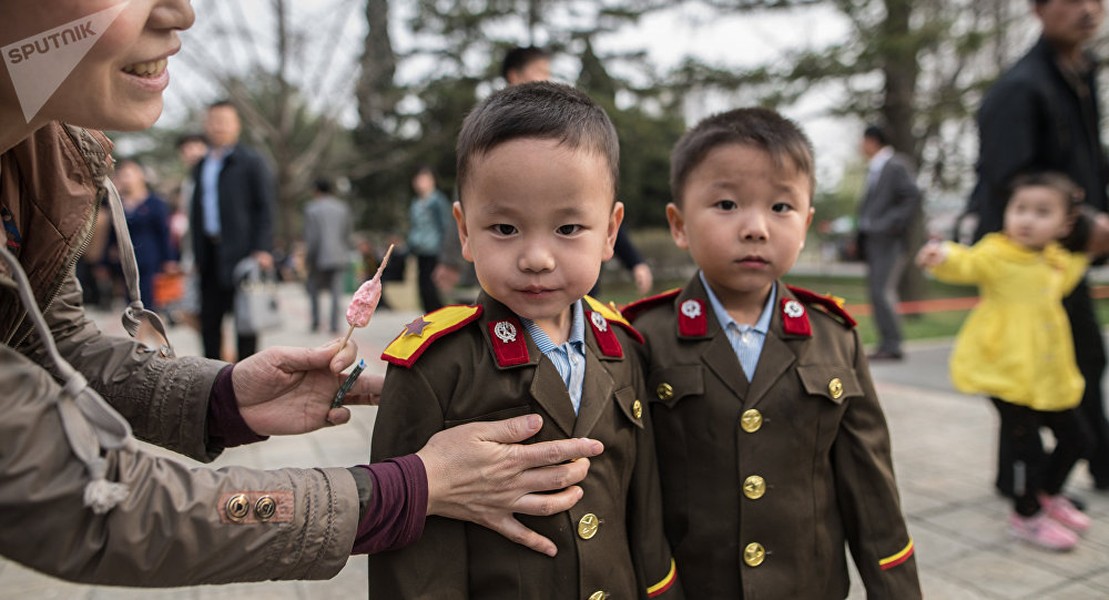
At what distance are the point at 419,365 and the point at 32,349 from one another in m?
0.87

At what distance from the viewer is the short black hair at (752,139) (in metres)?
1.68

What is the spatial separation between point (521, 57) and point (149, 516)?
299cm

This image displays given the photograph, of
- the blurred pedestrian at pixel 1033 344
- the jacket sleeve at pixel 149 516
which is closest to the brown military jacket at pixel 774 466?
the jacket sleeve at pixel 149 516

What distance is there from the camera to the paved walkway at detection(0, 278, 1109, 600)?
2592 millimetres

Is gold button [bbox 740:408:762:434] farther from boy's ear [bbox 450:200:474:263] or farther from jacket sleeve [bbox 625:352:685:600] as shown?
boy's ear [bbox 450:200:474:263]

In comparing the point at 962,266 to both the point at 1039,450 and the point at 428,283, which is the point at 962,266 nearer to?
the point at 1039,450

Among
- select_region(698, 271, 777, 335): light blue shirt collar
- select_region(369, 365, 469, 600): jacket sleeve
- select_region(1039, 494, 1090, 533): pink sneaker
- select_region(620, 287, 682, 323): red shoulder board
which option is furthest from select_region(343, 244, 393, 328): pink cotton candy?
select_region(1039, 494, 1090, 533): pink sneaker

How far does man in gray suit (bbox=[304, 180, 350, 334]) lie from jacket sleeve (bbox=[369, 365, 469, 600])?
7843 mm

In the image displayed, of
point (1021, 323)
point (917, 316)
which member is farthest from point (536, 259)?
point (917, 316)

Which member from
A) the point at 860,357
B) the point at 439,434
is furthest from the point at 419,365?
the point at 860,357

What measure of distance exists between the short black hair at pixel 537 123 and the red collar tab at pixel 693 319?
396mm

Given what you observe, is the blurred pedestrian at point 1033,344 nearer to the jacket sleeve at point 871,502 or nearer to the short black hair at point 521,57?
the jacket sleeve at point 871,502

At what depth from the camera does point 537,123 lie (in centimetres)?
135

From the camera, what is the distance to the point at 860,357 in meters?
1.81
